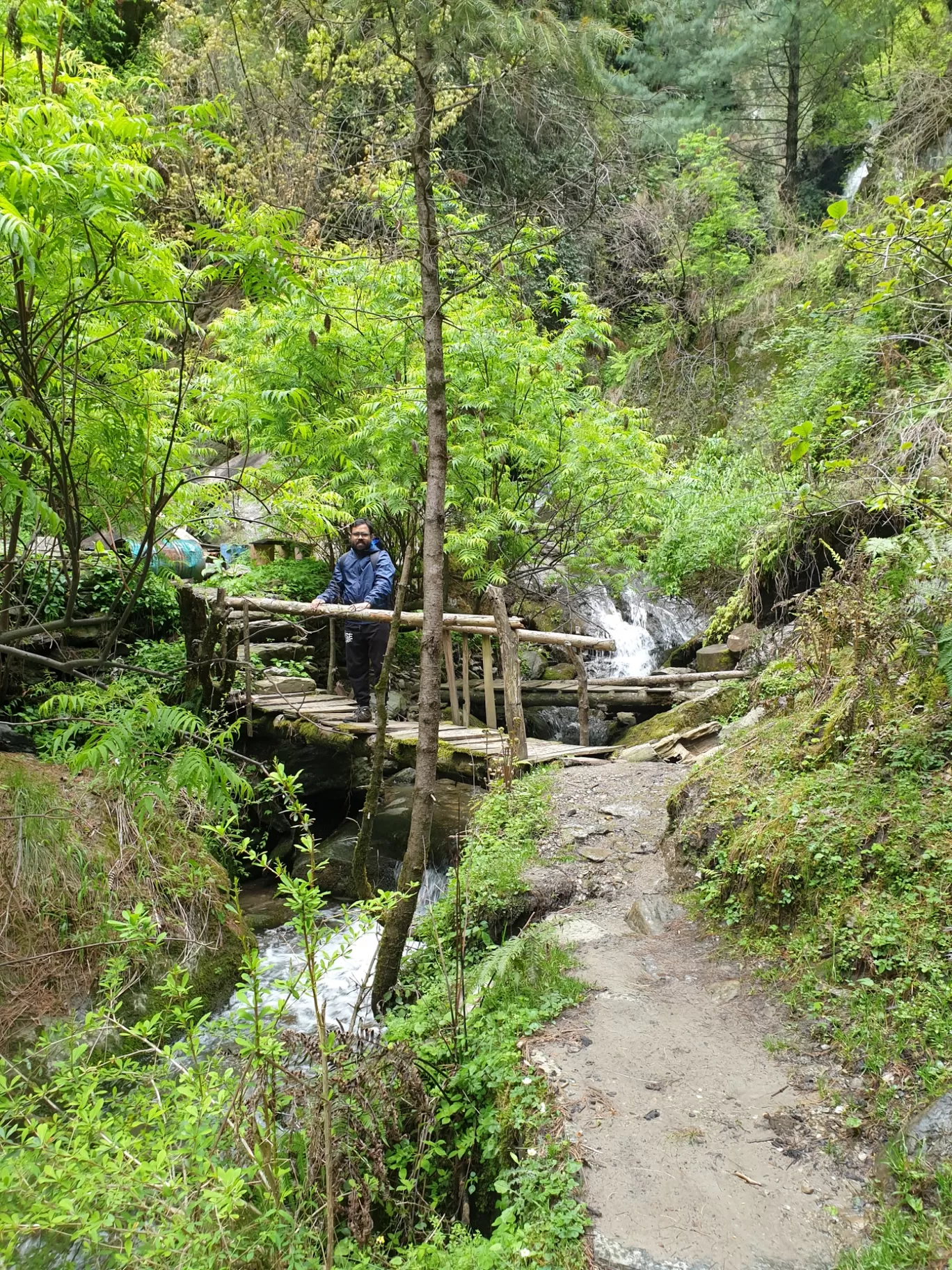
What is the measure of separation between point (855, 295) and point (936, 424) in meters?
6.84

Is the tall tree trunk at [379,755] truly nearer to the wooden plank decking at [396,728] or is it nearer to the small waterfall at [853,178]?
the wooden plank decking at [396,728]

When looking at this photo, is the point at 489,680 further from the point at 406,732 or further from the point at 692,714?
the point at 692,714

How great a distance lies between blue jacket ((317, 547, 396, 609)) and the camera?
8.45m

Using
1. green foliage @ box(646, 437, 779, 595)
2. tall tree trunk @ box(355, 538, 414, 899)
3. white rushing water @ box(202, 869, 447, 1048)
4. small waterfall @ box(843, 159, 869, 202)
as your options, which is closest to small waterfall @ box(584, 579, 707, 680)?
green foliage @ box(646, 437, 779, 595)

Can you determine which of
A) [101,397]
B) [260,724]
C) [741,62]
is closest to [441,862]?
[260,724]

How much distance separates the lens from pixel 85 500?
186 inches

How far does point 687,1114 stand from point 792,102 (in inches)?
798

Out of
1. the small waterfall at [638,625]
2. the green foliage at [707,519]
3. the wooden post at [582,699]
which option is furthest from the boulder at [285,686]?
the green foliage at [707,519]

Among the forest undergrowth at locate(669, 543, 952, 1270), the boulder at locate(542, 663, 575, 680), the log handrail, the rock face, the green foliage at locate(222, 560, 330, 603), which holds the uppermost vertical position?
the green foliage at locate(222, 560, 330, 603)

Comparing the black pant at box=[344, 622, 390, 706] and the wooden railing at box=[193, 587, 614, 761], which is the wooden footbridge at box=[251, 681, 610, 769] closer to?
the wooden railing at box=[193, 587, 614, 761]

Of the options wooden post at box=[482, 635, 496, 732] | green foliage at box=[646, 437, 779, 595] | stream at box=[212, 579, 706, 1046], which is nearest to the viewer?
stream at box=[212, 579, 706, 1046]

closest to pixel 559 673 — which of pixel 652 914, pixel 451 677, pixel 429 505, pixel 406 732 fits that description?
pixel 451 677

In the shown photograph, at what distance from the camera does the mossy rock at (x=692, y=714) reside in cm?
980

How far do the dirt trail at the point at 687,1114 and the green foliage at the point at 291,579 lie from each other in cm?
699
